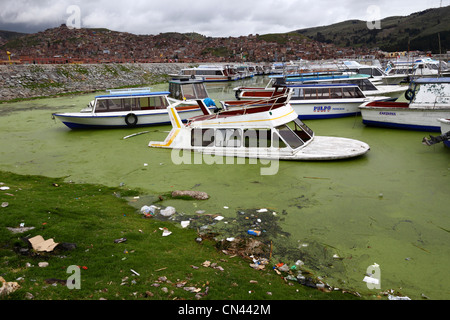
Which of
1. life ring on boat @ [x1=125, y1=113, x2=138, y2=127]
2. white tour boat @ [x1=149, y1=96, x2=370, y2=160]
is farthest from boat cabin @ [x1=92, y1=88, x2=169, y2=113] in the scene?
white tour boat @ [x1=149, y1=96, x2=370, y2=160]

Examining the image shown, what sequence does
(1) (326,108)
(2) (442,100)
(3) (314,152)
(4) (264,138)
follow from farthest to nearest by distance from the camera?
(1) (326,108) → (2) (442,100) → (4) (264,138) → (3) (314,152)

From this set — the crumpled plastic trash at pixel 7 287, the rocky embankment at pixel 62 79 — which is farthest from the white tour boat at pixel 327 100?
the rocky embankment at pixel 62 79

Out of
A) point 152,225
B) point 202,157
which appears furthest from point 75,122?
point 152,225

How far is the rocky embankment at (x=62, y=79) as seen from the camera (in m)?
28.6

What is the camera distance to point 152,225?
588cm

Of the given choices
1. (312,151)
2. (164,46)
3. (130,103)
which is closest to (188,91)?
(130,103)

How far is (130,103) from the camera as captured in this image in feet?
51.2

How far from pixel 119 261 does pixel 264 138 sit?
6.56 m

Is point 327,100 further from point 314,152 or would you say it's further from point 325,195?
point 325,195

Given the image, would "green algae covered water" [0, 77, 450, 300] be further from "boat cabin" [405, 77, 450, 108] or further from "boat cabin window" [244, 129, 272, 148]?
"boat cabin" [405, 77, 450, 108]

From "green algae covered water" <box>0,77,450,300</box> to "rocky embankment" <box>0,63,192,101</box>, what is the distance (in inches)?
743
